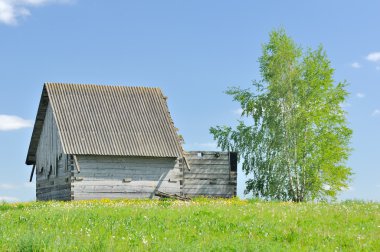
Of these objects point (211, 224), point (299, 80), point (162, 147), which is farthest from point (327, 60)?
point (211, 224)

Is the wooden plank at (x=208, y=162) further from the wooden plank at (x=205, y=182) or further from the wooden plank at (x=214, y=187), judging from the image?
the wooden plank at (x=214, y=187)

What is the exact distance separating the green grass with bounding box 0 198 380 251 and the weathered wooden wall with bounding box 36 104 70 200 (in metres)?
19.3

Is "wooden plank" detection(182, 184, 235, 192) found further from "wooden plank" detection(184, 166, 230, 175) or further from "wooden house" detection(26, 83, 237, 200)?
"wooden plank" detection(184, 166, 230, 175)

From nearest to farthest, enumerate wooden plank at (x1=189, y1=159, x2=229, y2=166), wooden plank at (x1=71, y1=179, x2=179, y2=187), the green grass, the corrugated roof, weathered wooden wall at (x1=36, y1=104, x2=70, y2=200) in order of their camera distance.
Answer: the green grass → wooden plank at (x1=71, y1=179, x2=179, y2=187) → the corrugated roof → weathered wooden wall at (x1=36, y1=104, x2=70, y2=200) → wooden plank at (x1=189, y1=159, x2=229, y2=166)

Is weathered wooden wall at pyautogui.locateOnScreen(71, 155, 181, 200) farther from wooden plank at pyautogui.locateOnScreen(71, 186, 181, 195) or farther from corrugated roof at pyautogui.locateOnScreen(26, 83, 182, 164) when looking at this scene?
corrugated roof at pyautogui.locateOnScreen(26, 83, 182, 164)

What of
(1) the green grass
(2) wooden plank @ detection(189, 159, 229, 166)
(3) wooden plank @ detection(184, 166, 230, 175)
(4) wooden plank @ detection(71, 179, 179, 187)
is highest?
(2) wooden plank @ detection(189, 159, 229, 166)

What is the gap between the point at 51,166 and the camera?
40.0 m

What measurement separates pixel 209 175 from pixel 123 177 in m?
6.70

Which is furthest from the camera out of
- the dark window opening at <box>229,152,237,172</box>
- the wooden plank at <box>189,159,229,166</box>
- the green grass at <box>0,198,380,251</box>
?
the dark window opening at <box>229,152,237,172</box>

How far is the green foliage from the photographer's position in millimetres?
42562

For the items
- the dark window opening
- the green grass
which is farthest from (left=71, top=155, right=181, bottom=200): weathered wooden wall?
the green grass

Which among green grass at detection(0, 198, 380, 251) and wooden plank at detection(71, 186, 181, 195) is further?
wooden plank at detection(71, 186, 181, 195)

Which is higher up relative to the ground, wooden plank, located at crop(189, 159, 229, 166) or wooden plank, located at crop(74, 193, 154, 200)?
wooden plank, located at crop(189, 159, 229, 166)

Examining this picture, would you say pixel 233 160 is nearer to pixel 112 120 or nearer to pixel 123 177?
pixel 123 177
